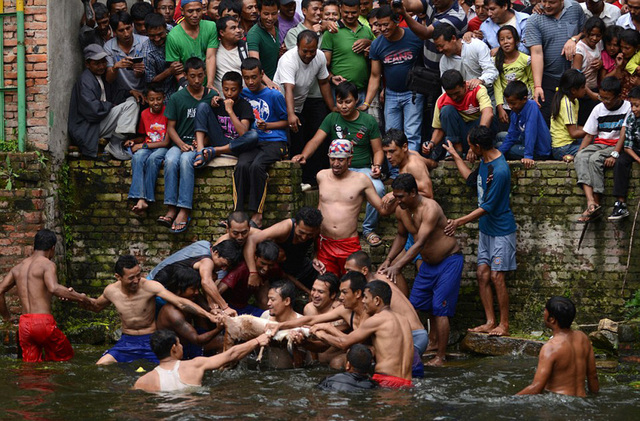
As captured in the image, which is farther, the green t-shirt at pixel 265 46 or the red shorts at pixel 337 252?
the green t-shirt at pixel 265 46

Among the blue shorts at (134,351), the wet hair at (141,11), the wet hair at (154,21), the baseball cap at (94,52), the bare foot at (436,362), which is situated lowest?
the bare foot at (436,362)

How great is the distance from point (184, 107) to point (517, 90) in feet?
13.7

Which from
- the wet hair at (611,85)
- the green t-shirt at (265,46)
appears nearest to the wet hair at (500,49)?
the wet hair at (611,85)

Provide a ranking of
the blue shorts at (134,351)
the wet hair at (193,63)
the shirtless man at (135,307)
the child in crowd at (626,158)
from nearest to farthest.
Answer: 1. the shirtless man at (135,307)
2. the blue shorts at (134,351)
3. the child in crowd at (626,158)
4. the wet hair at (193,63)

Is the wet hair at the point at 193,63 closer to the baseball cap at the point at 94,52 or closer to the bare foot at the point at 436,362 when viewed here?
the baseball cap at the point at 94,52

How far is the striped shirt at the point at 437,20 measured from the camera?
12.8 m

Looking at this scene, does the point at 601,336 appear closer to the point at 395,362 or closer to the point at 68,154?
the point at 395,362

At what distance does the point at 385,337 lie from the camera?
32.7ft

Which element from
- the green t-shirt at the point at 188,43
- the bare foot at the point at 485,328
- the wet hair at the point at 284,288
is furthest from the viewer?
the green t-shirt at the point at 188,43

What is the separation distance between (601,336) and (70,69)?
7452mm

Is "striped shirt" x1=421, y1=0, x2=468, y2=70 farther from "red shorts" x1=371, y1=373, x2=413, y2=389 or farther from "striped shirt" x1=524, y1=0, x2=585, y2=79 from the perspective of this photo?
"red shorts" x1=371, y1=373, x2=413, y2=389

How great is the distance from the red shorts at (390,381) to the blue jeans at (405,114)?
12.9 feet

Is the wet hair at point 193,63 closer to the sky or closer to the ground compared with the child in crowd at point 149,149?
closer to the sky

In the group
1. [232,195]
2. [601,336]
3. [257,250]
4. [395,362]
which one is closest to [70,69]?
[232,195]
